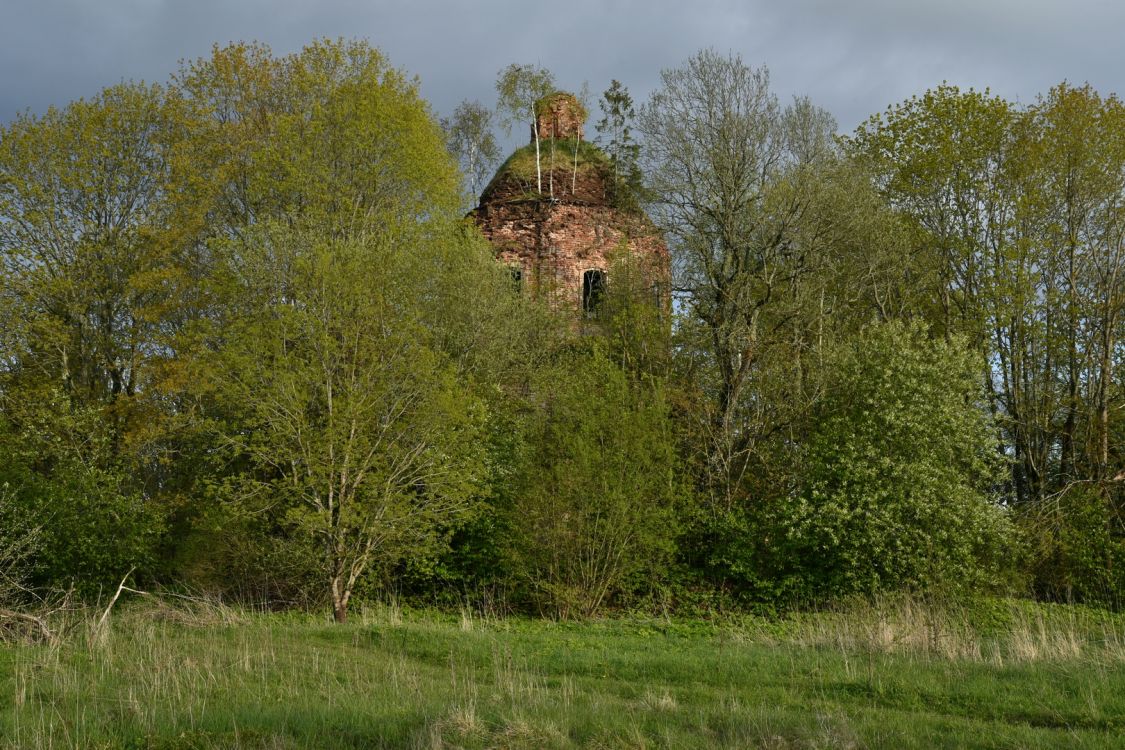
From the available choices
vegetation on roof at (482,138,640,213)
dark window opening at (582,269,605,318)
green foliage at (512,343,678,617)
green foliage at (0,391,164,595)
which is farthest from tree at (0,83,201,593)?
vegetation on roof at (482,138,640,213)

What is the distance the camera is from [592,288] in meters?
32.6

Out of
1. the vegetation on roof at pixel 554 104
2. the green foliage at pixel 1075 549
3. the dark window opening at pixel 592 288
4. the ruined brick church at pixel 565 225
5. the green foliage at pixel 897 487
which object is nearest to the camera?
the green foliage at pixel 897 487

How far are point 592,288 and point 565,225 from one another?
3.41m

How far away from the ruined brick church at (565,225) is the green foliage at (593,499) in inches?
498

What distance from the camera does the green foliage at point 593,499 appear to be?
1716 cm

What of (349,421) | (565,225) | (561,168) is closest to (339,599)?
(349,421)

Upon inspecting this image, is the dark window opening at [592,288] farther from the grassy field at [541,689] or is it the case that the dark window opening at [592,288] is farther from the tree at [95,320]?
the grassy field at [541,689]

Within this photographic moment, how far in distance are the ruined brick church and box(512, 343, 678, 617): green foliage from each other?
1265 cm

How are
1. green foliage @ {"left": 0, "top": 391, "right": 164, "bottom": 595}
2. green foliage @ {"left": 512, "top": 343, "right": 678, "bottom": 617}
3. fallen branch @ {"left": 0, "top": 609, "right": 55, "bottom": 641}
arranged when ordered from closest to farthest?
fallen branch @ {"left": 0, "top": 609, "right": 55, "bottom": 641}, green foliage @ {"left": 512, "top": 343, "right": 678, "bottom": 617}, green foliage @ {"left": 0, "top": 391, "right": 164, "bottom": 595}

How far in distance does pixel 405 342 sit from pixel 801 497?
8.39 m

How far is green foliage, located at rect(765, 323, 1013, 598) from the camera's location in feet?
59.6

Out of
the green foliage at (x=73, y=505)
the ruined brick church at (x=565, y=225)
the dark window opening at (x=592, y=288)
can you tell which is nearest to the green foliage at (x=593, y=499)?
the green foliage at (x=73, y=505)

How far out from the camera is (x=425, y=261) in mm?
23312

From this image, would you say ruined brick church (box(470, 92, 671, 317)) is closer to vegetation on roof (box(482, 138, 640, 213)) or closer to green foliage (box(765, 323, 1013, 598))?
vegetation on roof (box(482, 138, 640, 213))
